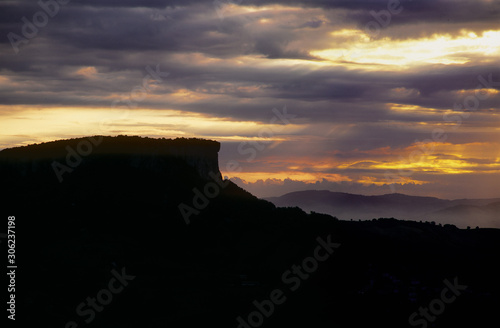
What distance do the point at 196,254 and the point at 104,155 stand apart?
37649mm

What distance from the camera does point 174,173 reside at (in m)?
139

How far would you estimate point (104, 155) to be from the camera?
447ft

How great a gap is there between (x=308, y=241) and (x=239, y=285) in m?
29.5

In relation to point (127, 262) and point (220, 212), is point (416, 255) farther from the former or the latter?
point (127, 262)

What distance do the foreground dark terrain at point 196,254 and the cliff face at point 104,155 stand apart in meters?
0.35

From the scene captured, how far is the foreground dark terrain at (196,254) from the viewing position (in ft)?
267

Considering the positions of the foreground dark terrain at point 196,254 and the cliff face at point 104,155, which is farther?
the cliff face at point 104,155

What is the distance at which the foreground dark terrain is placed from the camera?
81.4m

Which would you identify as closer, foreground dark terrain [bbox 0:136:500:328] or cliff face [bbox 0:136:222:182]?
foreground dark terrain [bbox 0:136:500:328]

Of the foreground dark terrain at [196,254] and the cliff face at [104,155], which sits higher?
the cliff face at [104,155]

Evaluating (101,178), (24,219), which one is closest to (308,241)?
(101,178)

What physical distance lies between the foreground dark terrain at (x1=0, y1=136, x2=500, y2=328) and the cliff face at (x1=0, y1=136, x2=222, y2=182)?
1.15 ft

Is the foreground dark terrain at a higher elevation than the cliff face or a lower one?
lower

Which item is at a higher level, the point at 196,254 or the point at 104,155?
the point at 104,155
